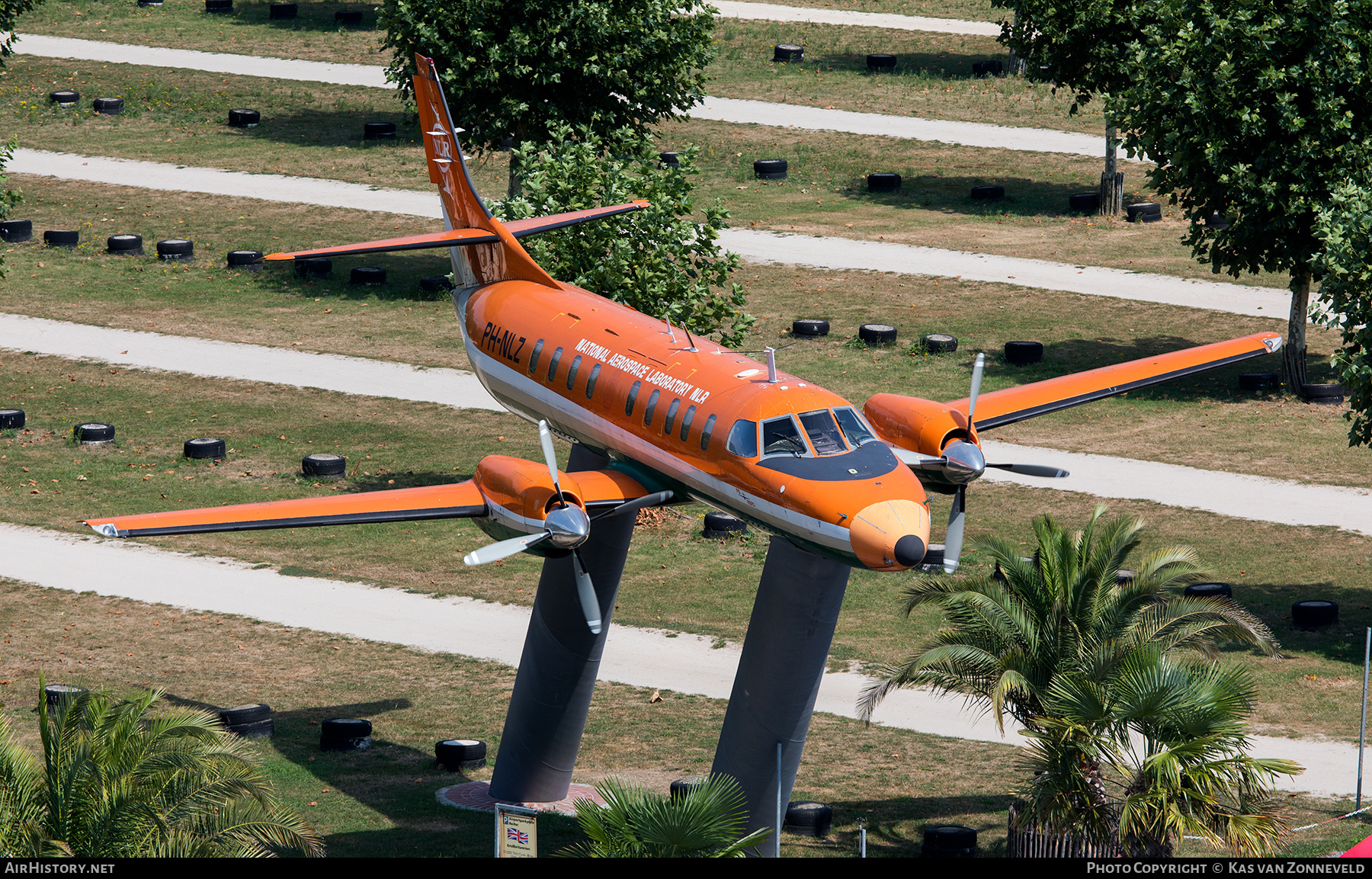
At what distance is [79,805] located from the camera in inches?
663

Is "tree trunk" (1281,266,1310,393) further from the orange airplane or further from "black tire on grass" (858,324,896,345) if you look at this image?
the orange airplane

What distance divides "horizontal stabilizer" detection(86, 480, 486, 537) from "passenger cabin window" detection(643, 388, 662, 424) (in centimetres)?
253

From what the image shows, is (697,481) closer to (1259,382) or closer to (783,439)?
A: (783,439)

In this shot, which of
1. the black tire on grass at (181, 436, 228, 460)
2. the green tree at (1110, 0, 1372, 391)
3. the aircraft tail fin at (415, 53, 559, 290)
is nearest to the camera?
the aircraft tail fin at (415, 53, 559, 290)

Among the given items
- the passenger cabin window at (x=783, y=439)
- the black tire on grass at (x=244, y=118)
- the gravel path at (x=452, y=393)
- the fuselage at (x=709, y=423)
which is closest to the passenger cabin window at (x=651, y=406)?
the fuselage at (x=709, y=423)

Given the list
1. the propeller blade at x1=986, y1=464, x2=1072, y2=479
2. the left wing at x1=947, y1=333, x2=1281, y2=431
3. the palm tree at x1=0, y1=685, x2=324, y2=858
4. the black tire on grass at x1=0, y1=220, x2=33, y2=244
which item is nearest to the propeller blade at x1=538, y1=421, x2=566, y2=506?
the palm tree at x1=0, y1=685, x2=324, y2=858

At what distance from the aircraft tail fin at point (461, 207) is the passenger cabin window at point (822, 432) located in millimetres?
6739

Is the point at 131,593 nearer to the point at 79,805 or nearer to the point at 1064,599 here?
the point at 79,805

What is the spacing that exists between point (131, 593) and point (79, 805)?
16.3 meters

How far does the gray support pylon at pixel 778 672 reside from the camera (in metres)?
21.3

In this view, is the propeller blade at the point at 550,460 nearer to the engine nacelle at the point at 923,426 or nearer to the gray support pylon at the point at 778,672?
the gray support pylon at the point at 778,672

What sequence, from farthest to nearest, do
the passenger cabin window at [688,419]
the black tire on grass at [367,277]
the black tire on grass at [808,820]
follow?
the black tire on grass at [367,277] < the black tire on grass at [808,820] < the passenger cabin window at [688,419]

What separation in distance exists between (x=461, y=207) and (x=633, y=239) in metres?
7.08

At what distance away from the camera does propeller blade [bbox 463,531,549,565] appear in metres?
20.0
